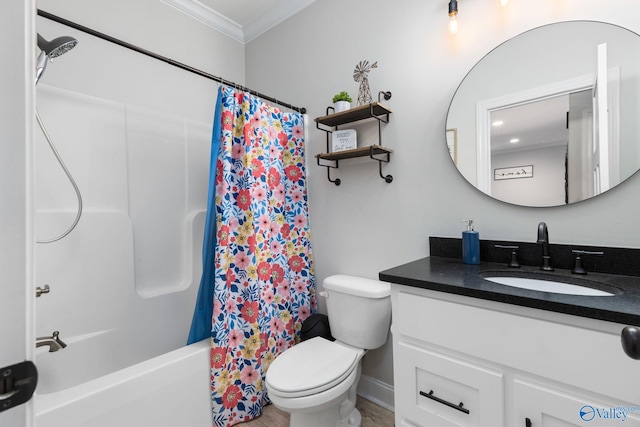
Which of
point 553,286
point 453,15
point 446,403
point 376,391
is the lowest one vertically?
point 376,391

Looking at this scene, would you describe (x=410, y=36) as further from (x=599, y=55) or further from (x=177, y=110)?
(x=177, y=110)

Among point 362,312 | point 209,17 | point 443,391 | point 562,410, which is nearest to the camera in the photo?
point 562,410

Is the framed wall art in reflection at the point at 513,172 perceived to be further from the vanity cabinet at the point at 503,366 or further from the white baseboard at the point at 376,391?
the white baseboard at the point at 376,391

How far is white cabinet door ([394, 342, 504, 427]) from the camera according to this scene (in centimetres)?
92

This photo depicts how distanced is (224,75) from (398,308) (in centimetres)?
229

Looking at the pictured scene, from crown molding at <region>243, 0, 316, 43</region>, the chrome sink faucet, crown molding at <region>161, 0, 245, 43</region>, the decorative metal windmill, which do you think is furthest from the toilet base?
crown molding at <region>161, 0, 245, 43</region>

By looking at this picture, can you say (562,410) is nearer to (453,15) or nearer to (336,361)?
(336,361)

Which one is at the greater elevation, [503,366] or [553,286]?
[553,286]

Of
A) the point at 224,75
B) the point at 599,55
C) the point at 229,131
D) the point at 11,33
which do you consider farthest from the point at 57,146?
the point at 599,55

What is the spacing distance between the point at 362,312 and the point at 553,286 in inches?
33.7

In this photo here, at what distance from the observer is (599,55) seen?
3.72ft

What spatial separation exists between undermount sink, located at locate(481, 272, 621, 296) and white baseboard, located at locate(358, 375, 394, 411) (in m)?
0.99

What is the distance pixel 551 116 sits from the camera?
4.07ft

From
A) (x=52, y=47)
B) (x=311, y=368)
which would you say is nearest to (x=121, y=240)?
(x=52, y=47)
